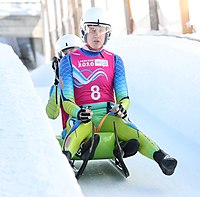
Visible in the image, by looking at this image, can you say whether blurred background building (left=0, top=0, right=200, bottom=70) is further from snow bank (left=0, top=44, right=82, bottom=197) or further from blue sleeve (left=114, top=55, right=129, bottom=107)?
snow bank (left=0, top=44, right=82, bottom=197)

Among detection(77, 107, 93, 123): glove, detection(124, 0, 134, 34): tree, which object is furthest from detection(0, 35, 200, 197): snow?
detection(124, 0, 134, 34): tree

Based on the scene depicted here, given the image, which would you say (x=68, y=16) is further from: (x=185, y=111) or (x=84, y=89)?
(x=84, y=89)

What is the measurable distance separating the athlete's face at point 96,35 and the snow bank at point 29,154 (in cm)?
150

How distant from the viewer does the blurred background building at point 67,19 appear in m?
7.67

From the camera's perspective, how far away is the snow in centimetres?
138

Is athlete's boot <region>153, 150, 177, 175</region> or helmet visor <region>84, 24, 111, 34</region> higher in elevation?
helmet visor <region>84, 24, 111, 34</region>

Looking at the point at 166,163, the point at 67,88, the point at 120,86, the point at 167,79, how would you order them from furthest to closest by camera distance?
the point at 167,79, the point at 120,86, the point at 67,88, the point at 166,163

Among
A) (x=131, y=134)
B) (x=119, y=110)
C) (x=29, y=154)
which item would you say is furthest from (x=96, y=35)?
(x=29, y=154)

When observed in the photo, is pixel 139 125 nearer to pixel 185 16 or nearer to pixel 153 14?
pixel 185 16

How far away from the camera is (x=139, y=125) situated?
16.3 feet

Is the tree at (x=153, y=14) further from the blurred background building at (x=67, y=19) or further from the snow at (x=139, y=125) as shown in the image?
the snow at (x=139, y=125)

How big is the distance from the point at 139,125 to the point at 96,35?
5.57 ft

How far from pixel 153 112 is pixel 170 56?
0.99 metres

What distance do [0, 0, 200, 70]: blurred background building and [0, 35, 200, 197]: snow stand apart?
0.43 metres
